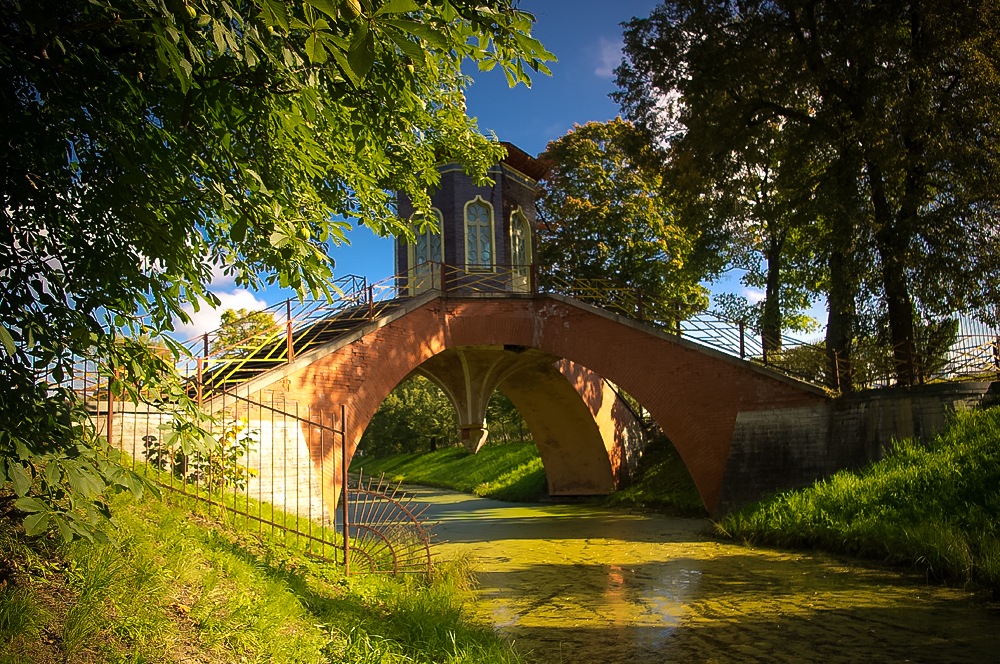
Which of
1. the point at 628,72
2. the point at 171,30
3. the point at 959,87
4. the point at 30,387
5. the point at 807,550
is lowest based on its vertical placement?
the point at 807,550

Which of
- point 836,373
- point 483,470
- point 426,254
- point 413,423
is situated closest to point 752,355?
point 836,373

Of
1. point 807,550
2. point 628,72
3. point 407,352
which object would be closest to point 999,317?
point 807,550

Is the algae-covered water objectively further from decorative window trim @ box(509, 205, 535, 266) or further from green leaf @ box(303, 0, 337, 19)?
decorative window trim @ box(509, 205, 535, 266)

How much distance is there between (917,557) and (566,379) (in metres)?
11.9

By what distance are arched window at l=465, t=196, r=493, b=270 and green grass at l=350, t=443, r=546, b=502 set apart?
22.5 feet

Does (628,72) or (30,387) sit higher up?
(628,72)

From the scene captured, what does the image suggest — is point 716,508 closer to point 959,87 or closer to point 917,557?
point 917,557

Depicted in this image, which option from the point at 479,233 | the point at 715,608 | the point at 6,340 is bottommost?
the point at 715,608

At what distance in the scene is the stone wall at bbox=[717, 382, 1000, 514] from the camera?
1087cm

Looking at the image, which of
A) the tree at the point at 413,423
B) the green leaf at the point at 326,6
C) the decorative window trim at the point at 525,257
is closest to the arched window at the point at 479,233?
the decorative window trim at the point at 525,257

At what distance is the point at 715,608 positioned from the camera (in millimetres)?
7266

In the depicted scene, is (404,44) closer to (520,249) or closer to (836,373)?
(836,373)

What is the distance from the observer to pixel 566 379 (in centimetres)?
1967

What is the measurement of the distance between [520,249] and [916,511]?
11.9 metres
